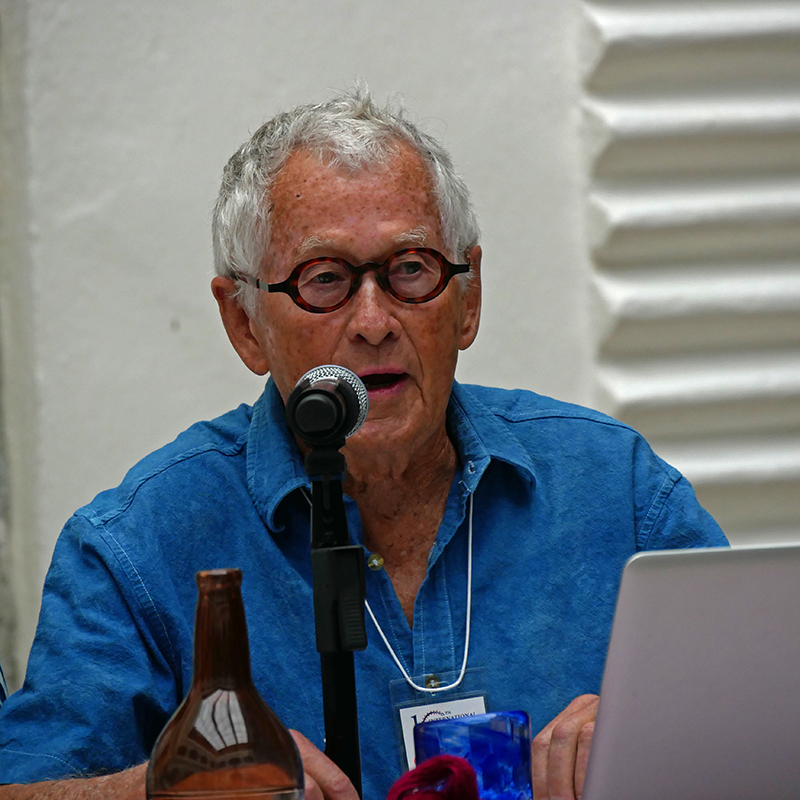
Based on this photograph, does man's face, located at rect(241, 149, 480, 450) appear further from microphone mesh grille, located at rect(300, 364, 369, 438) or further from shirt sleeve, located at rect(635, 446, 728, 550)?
microphone mesh grille, located at rect(300, 364, 369, 438)

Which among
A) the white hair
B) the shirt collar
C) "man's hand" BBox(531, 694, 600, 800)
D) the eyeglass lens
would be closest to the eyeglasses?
the eyeglass lens

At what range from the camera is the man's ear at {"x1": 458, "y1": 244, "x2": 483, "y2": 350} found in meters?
2.05

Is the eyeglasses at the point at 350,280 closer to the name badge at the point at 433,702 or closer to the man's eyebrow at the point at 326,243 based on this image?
the man's eyebrow at the point at 326,243

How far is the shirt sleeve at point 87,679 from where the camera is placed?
1479mm

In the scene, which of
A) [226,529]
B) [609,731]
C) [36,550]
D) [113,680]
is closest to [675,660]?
[609,731]

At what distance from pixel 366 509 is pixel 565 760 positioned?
2.63ft

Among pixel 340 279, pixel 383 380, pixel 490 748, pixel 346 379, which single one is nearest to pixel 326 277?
pixel 340 279

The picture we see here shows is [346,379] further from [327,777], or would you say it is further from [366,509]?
[366,509]

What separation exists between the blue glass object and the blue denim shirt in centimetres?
56

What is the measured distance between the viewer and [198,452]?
6.21 ft

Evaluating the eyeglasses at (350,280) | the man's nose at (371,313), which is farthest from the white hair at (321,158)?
the man's nose at (371,313)

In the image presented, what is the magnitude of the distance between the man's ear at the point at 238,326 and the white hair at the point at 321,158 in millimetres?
29

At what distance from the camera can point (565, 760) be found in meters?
1.24

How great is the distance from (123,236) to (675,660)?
2.32 m
